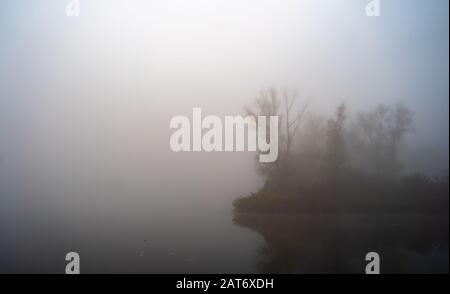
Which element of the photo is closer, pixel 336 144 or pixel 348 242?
pixel 348 242

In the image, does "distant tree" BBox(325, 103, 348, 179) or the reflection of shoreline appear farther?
"distant tree" BBox(325, 103, 348, 179)

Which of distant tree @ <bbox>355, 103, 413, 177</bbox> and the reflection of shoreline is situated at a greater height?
distant tree @ <bbox>355, 103, 413, 177</bbox>

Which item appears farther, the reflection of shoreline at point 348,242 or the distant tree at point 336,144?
the distant tree at point 336,144

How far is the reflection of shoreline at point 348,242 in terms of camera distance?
125 inches

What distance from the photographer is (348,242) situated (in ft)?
11.4

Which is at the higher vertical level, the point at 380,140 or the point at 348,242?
the point at 380,140

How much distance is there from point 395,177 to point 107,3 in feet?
11.4

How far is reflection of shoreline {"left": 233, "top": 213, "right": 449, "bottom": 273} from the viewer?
3.19 m

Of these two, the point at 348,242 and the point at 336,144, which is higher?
the point at 336,144

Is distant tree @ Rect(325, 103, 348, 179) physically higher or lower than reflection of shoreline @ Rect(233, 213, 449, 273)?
higher

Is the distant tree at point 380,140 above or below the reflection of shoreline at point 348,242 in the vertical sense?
above

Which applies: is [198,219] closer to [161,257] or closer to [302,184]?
[161,257]

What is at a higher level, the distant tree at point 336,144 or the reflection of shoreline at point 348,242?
the distant tree at point 336,144

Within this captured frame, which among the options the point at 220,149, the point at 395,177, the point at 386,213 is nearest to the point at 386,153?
the point at 395,177
